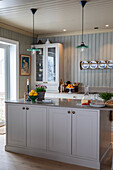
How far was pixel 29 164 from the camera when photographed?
3.21m

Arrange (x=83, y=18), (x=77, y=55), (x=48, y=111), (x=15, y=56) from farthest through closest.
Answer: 1. (x=77, y=55)
2. (x=15, y=56)
3. (x=83, y=18)
4. (x=48, y=111)

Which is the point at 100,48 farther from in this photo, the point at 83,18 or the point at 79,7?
the point at 79,7

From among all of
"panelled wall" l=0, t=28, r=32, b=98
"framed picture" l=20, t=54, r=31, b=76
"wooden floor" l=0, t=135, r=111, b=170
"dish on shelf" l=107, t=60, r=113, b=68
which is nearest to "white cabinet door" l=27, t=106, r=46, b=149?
"wooden floor" l=0, t=135, r=111, b=170

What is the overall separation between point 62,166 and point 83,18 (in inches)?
128

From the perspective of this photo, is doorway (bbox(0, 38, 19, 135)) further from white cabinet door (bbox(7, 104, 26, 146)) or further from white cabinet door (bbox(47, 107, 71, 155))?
white cabinet door (bbox(47, 107, 71, 155))

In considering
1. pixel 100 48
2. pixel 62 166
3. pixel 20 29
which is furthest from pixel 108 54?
pixel 62 166

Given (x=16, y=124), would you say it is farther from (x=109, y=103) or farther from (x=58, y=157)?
(x=109, y=103)

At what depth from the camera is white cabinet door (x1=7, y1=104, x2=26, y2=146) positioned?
3618 mm

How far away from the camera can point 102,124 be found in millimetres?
3141

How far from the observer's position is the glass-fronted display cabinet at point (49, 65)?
6.12m

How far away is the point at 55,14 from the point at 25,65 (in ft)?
7.18

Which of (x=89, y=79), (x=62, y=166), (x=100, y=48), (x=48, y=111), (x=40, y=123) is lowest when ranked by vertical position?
(x=62, y=166)

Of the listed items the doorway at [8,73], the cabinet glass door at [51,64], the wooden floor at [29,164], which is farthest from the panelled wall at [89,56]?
the wooden floor at [29,164]

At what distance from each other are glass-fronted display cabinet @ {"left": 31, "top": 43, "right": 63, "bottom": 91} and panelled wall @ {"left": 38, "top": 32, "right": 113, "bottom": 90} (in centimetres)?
27
